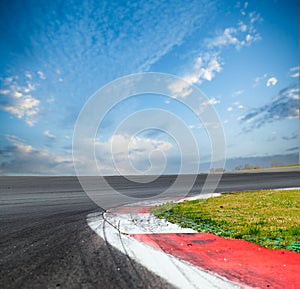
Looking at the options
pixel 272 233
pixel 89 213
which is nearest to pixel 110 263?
pixel 272 233

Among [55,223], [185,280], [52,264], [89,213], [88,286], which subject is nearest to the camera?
[88,286]

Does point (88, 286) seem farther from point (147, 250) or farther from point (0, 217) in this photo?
point (0, 217)

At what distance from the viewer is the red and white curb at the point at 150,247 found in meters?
2.42

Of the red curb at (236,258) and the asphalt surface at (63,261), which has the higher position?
the asphalt surface at (63,261)

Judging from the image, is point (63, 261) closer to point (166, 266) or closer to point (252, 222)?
point (166, 266)

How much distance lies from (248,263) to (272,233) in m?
1.58

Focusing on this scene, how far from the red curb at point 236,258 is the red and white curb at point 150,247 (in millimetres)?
147

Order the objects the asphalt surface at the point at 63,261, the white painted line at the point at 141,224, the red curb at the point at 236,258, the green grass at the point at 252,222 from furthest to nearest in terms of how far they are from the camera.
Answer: the white painted line at the point at 141,224, the green grass at the point at 252,222, the red curb at the point at 236,258, the asphalt surface at the point at 63,261

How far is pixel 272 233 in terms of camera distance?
414cm

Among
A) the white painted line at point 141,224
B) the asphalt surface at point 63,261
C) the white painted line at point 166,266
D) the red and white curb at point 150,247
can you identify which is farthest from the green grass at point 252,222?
the asphalt surface at point 63,261

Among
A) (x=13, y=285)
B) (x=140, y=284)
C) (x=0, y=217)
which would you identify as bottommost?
(x=140, y=284)

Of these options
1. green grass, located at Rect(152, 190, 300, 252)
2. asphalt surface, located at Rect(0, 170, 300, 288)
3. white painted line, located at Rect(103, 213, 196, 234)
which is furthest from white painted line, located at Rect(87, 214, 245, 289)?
green grass, located at Rect(152, 190, 300, 252)

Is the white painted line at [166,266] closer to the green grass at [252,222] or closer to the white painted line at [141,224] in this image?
the white painted line at [141,224]

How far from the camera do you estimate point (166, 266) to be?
109 inches
